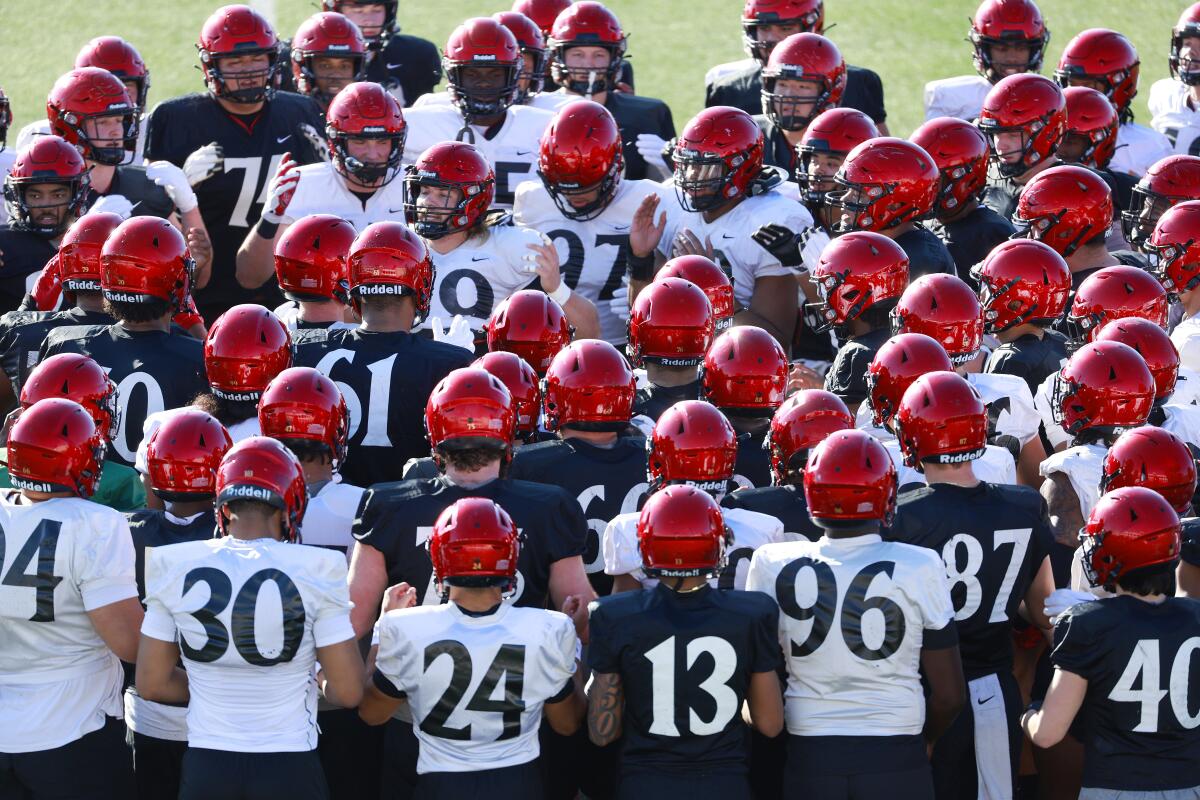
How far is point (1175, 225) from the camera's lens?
24.5 feet

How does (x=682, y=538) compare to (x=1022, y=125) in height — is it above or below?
below

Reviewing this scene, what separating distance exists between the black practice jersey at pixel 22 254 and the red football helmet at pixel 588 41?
3341 millimetres

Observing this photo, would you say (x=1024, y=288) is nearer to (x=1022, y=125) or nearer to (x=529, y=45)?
(x=1022, y=125)

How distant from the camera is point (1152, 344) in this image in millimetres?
6254

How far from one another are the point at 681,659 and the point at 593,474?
3.54ft

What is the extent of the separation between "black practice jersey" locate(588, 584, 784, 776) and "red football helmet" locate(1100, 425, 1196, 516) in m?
1.40

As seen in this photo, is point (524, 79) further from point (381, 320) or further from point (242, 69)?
point (381, 320)

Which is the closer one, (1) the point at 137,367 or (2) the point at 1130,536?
(2) the point at 1130,536

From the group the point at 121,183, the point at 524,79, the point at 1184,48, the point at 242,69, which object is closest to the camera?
the point at 121,183

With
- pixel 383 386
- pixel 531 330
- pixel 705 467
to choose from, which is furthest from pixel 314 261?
pixel 705 467

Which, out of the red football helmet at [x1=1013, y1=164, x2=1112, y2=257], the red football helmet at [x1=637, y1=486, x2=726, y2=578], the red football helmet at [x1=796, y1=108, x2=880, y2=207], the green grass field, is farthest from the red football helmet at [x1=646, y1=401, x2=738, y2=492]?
the green grass field

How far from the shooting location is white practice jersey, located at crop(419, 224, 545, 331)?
287 inches

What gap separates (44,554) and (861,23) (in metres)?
13.4

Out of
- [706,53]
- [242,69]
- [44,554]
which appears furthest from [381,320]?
[706,53]
